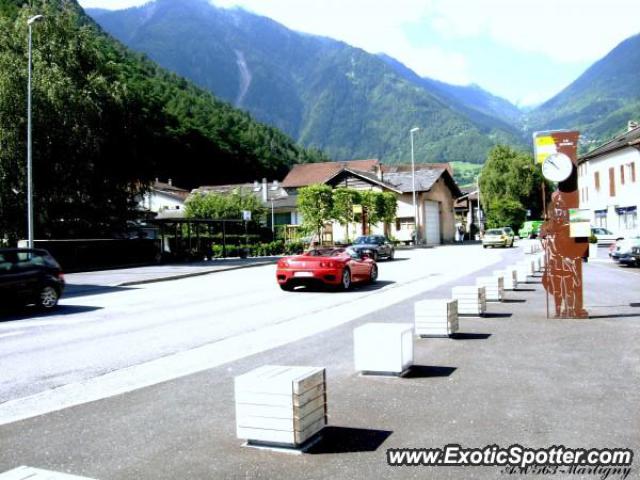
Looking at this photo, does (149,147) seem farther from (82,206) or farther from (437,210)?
(437,210)

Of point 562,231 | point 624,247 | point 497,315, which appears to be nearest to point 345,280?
point 497,315

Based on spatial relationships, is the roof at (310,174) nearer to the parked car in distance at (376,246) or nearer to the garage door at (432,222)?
the garage door at (432,222)

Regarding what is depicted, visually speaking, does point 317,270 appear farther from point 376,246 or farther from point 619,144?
point 619,144

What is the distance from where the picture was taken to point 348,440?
4.92 m

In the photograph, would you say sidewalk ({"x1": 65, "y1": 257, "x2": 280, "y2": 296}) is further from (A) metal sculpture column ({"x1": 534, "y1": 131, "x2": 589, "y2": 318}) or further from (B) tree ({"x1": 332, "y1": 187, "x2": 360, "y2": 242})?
(B) tree ({"x1": 332, "y1": 187, "x2": 360, "y2": 242})

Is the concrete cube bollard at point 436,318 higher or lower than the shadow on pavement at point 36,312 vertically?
higher

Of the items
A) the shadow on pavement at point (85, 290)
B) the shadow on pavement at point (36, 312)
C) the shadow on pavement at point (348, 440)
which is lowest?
the shadow on pavement at point (348, 440)

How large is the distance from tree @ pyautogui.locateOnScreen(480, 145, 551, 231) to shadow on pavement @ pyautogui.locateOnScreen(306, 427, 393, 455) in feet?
264

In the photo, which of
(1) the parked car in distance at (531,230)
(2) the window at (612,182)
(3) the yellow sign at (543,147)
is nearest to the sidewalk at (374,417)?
(3) the yellow sign at (543,147)

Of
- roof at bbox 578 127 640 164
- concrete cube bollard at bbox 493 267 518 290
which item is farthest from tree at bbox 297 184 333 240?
concrete cube bollard at bbox 493 267 518 290

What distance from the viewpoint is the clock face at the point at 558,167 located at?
11.1 m

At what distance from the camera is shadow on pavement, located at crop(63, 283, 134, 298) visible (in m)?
19.4

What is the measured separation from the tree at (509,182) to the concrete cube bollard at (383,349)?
3092 inches

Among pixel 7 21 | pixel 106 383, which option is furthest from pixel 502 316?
pixel 7 21
